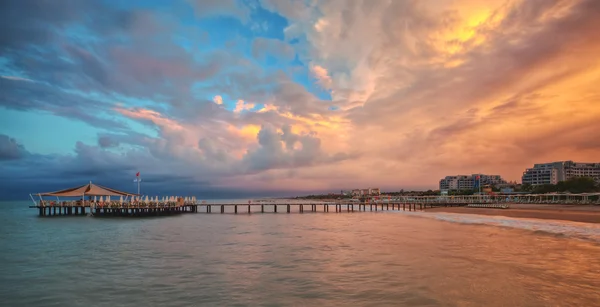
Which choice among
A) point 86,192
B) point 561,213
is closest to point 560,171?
point 561,213

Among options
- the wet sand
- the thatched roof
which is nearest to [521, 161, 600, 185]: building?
the wet sand

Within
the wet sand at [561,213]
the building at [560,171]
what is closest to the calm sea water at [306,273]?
the wet sand at [561,213]

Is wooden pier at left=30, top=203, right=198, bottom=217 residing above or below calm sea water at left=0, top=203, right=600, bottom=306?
below

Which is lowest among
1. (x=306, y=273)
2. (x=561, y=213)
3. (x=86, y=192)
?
Answer: (x=561, y=213)

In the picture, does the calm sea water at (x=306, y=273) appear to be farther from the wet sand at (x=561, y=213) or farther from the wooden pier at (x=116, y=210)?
the wooden pier at (x=116, y=210)

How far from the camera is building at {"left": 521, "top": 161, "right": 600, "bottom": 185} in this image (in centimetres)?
16412

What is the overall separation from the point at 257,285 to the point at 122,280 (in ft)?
19.3

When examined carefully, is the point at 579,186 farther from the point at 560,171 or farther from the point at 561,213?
the point at 560,171

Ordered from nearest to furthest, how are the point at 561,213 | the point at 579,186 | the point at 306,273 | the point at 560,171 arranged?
the point at 306,273 → the point at 561,213 → the point at 579,186 → the point at 560,171

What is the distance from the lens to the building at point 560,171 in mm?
Result: 164125

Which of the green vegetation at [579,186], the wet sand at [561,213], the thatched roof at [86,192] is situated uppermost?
the thatched roof at [86,192]

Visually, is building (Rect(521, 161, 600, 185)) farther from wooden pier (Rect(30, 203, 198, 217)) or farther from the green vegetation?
wooden pier (Rect(30, 203, 198, 217))

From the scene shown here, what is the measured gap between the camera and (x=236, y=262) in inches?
730

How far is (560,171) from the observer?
539 ft
